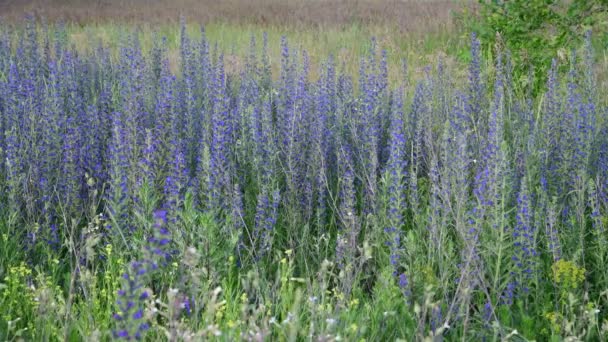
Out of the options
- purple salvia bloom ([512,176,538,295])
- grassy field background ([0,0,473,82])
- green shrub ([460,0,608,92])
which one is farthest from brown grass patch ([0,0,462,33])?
purple salvia bloom ([512,176,538,295])

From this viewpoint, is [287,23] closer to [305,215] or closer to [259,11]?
[259,11]

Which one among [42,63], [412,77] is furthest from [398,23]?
[42,63]

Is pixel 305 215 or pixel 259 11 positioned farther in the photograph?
pixel 259 11

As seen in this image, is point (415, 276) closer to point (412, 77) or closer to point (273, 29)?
point (412, 77)

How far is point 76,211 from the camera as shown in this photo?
3504 millimetres

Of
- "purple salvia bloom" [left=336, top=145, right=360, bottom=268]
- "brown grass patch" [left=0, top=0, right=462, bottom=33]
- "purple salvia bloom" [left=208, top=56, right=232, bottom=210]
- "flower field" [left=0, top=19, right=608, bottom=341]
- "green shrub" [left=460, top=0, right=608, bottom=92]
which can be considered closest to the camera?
"flower field" [left=0, top=19, right=608, bottom=341]

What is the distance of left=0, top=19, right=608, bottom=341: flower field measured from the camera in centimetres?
268

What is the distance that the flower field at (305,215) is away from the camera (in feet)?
8.79

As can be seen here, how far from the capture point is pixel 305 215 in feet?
12.2

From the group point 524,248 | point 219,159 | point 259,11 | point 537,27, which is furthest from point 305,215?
point 259,11

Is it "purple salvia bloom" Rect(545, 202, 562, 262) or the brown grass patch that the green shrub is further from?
the brown grass patch

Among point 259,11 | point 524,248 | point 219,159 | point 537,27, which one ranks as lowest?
point 524,248

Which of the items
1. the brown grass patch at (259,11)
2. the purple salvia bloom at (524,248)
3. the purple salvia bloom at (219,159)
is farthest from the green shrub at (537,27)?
the brown grass patch at (259,11)

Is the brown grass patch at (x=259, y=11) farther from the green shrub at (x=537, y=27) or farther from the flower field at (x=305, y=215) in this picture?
the flower field at (x=305, y=215)
